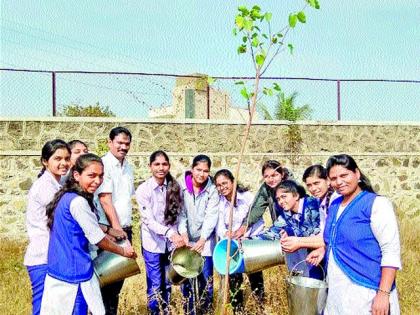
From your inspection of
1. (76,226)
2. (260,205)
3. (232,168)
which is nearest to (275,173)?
(260,205)

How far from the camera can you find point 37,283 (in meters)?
3.76

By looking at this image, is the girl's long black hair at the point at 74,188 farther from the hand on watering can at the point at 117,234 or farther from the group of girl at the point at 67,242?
the hand on watering can at the point at 117,234

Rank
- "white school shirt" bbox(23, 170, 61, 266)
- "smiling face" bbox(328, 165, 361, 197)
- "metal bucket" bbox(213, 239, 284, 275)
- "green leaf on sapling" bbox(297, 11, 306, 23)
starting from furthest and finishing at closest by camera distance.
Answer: "metal bucket" bbox(213, 239, 284, 275)
"white school shirt" bbox(23, 170, 61, 266)
"smiling face" bbox(328, 165, 361, 197)
"green leaf on sapling" bbox(297, 11, 306, 23)

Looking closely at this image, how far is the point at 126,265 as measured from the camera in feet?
14.6

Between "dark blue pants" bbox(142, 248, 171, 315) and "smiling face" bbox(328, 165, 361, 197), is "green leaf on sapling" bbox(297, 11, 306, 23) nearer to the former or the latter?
"smiling face" bbox(328, 165, 361, 197)

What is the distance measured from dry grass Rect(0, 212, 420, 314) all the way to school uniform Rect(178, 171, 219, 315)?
0.75 feet

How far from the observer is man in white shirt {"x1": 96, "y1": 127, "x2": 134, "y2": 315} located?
16.2 ft

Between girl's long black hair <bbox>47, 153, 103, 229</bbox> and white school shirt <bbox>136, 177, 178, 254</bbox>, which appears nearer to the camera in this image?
girl's long black hair <bbox>47, 153, 103, 229</bbox>

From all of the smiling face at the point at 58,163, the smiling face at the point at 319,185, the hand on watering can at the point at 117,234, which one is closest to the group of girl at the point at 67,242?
the smiling face at the point at 58,163

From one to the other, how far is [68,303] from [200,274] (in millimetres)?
1955

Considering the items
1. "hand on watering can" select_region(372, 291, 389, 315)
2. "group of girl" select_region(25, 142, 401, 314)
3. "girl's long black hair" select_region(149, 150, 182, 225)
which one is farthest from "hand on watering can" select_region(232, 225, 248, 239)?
"hand on watering can" select_region(372, 291, 389, 315)

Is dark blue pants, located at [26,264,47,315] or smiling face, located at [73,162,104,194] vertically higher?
smiling face, located at [73,162,104,194]

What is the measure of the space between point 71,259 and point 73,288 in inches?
7.1

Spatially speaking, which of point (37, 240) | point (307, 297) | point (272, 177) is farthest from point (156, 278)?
point (307, 297)
